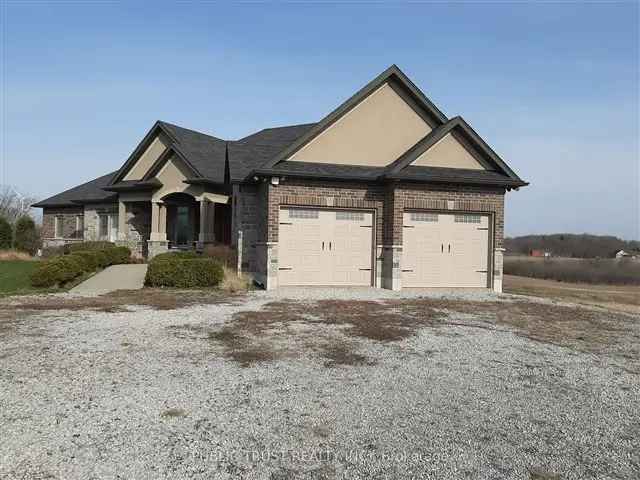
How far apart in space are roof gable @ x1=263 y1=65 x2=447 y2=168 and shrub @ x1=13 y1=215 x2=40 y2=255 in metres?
24.3

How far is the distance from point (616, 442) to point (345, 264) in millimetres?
10503

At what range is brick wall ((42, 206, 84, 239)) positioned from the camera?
91.9 ft

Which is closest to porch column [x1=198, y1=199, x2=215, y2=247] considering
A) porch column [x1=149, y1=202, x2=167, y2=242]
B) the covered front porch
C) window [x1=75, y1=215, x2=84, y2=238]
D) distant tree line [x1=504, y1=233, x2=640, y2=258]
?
the covered front porch

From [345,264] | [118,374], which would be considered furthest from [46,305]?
[345,264]

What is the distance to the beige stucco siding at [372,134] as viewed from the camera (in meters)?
14.2

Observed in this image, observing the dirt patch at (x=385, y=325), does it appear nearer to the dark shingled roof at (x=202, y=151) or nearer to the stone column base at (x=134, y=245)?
the dark shingled roof at (x=202, y=151)

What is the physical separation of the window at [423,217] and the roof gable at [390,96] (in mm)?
2113

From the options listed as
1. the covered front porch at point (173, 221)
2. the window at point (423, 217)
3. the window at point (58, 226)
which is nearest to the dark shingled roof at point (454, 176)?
the window at point (423, 217)

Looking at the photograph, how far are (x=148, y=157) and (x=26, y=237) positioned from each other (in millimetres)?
13022

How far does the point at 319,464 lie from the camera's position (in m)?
3.25

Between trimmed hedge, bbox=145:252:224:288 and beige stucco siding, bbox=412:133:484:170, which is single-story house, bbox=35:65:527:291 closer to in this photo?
beige stucco siding, bbox=412:133:484:170

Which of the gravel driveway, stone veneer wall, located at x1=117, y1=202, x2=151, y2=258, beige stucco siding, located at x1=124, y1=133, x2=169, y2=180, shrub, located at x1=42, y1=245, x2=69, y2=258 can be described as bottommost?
the gravel driveway

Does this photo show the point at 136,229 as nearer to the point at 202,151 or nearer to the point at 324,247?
the point at 202,151

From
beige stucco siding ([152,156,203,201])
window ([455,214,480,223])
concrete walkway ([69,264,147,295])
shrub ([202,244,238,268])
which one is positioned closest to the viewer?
concrete walkway ([69,264,147,295])
